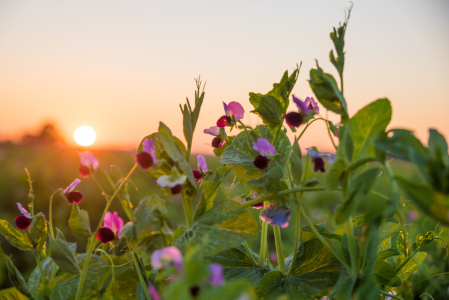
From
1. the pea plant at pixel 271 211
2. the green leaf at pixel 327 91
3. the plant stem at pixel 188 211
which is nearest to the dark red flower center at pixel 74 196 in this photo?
the pea plant at pixel 271 211

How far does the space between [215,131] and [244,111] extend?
0.08 meters

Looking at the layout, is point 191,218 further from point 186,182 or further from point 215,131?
point 215,131

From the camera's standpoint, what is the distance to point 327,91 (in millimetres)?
444

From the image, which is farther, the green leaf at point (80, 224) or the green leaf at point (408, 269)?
the green leaf at point (408, 269)

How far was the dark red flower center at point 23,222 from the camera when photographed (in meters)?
0.56

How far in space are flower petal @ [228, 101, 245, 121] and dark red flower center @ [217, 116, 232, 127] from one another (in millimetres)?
24

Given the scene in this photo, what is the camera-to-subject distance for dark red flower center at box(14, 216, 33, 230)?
563 millimetres

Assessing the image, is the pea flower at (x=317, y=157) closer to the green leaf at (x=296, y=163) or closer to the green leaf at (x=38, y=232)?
the green leaf at (x=296, y=163)

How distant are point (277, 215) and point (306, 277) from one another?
13cm

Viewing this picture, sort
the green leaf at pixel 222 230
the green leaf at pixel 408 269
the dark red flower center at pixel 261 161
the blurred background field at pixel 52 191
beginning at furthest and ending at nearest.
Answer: the blurred background field at pixel 52 191 → the green leaf at pixel 408 269 → the dark red flower center at pixel 261 161 → the green leaf at pixel 222 230

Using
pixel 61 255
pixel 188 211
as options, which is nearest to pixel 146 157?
pixel 188 211

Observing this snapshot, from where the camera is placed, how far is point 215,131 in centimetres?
69

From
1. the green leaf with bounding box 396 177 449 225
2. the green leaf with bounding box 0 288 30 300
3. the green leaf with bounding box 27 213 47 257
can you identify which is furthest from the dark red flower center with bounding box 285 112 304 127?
the green leaf with bounding box 0 288 30 300

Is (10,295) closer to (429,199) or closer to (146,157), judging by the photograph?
(146,157)
